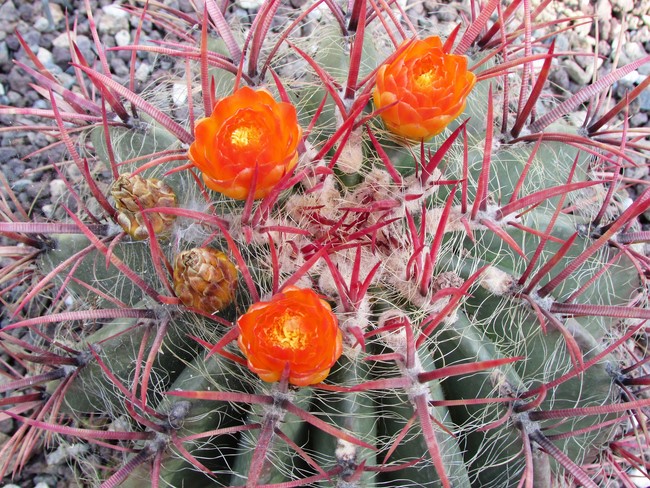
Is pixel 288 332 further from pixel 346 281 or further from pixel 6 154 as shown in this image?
pixel 6 154

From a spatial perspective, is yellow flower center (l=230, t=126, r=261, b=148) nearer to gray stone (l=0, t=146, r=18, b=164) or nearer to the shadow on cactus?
the shadow on cactus

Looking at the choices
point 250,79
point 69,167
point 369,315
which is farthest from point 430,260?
point 69,167

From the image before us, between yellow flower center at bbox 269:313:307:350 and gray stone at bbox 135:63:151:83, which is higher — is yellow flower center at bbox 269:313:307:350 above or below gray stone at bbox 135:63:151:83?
above

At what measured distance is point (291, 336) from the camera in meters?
0.85

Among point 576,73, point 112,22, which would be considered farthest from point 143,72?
point 576,73

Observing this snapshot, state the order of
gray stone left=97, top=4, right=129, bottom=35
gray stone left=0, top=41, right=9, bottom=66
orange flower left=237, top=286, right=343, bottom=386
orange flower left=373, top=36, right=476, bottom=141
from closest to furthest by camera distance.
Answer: orange flower left=237, top=286, right=343, bottom=386, orange flower left=373, top=36, right=476, bottom=141, gray stone left=0, top=41, right=9, bottom=66, gray stone left=97, top=4, right=129, bottom=35

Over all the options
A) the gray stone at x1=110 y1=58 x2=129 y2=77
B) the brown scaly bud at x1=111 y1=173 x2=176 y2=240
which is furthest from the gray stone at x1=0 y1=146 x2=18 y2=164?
the brown scaly bud at x1=111 y1=173 x2=176 y2=240

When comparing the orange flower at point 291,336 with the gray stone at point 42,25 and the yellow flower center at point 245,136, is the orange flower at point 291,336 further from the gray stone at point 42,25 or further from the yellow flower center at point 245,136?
the gray stone at point 42,25

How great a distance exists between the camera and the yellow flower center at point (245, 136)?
88cm

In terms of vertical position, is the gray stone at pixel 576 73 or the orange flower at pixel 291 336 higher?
the orange flower at pixel 291 336

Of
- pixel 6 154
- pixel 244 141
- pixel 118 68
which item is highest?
pixel 244 141

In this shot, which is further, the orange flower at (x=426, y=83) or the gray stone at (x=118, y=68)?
the gray stone at (x=118, y=68)

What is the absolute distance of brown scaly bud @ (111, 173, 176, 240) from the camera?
1.10 metres

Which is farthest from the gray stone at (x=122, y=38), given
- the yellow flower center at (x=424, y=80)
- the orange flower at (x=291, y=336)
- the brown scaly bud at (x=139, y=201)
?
the orange flower at (x=291, y=336)
